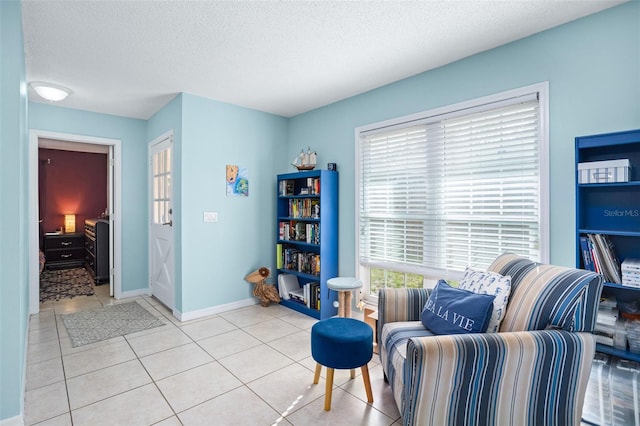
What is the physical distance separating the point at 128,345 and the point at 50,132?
2.94m

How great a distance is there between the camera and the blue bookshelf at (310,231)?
3686mm

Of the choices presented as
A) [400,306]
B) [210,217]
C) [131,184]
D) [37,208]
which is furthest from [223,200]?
[400,306]

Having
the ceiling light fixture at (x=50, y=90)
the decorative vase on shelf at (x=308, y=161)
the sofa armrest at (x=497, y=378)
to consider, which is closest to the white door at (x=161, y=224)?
the ceiling light fixture at (x=50, y=90)

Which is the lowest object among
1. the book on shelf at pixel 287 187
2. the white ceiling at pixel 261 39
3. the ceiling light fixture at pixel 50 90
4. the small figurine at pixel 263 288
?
the small figurine at pixel 263 288

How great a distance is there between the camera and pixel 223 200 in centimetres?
395

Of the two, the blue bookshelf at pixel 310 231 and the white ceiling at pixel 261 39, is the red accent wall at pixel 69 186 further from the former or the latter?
the blue bookshelf at pixel 310 231

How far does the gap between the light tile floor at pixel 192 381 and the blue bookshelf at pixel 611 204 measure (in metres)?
1.65

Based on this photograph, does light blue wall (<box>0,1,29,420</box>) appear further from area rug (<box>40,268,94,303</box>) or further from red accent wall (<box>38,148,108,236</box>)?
red accent wall (<box>38,148,108,236</box>)

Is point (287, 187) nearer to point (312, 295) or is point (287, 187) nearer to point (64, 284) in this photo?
point (312, 295)

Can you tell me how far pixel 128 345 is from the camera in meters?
2.98

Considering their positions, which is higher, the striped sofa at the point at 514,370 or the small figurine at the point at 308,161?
the small figurine at the point at 308,161

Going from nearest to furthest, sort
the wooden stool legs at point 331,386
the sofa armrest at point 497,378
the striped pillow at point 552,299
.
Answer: the sofa armrest at point 497,378
the striped pillow at point 552,299
the wooden stool legs at point 331,386

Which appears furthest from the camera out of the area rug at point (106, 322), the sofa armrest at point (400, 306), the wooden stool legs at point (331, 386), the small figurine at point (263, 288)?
the small figurine at point (263, 288)

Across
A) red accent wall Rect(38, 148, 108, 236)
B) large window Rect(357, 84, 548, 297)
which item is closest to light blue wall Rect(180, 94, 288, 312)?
large window Rect(357, 84, 548, 297)
